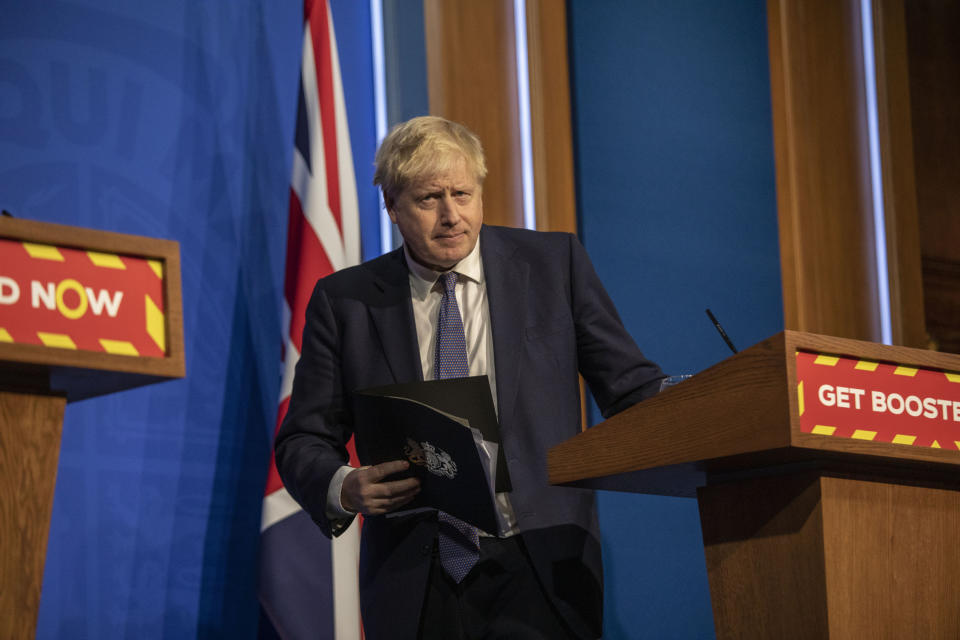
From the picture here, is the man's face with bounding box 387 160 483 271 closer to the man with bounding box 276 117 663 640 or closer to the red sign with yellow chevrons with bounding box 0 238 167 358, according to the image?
the man with bounding box 276 117 663 640

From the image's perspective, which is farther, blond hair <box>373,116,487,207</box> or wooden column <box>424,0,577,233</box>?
wooden column <box>424,0,577,233</box>

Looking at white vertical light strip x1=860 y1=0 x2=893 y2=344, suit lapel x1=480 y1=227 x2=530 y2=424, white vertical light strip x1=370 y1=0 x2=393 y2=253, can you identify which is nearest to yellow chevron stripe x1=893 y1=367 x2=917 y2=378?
suit lapel x1=480 y1=227 x2=530 y2=424

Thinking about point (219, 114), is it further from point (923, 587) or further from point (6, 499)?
point (923, 587)

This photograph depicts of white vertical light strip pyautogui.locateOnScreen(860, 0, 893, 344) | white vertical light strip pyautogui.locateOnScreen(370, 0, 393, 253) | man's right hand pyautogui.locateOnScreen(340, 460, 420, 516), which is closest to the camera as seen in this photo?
man's right hand pyautogui.locateOnScreen(340, 460, 420, 516)

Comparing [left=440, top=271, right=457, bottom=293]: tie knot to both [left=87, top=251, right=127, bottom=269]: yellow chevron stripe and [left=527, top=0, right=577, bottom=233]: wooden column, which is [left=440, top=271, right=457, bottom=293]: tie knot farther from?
[left=527, top=0, right=577, bottom=233]: wooden column

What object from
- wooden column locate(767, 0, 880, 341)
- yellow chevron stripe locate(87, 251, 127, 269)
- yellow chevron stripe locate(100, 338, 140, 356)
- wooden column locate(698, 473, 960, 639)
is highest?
wooden column locate(767, 0, 880, 341)

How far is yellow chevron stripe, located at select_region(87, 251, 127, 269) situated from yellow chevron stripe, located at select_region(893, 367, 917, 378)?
1047 mm

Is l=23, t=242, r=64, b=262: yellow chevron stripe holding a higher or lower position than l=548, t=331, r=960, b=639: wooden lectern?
higher

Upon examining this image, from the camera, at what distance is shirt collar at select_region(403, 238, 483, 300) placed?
6.68 feet

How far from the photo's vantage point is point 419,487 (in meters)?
1.67

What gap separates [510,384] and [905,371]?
67 cm

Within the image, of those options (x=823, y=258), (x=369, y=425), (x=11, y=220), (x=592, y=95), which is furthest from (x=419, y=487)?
(x=823, y=258)

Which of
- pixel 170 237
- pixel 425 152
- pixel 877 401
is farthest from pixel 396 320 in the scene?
pixel 170 237

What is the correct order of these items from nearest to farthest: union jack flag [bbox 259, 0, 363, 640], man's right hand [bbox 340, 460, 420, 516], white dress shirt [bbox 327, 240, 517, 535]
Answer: man's right hand [bbox 340, 460, 420, 516] → white dress shirt [bbox 327, 240, 517, 535] → union jack flag [bbox 259, 0, 363, 640]
